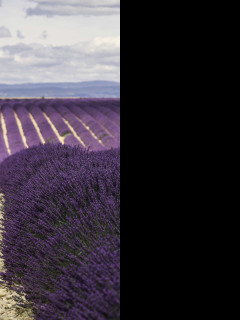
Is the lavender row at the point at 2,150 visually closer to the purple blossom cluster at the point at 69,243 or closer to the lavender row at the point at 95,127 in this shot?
the lavender row at the point at 95,127

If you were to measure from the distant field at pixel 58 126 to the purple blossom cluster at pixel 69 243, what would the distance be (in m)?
6.10

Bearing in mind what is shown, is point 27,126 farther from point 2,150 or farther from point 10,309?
point 10,309

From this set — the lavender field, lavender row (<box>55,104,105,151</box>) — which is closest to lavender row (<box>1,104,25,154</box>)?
lavender row (<box>55,104,105,151</box>)

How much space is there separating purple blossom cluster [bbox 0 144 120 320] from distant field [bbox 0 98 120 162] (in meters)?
6.10

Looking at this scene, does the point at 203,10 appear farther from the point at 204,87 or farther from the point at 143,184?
the point at 143,184

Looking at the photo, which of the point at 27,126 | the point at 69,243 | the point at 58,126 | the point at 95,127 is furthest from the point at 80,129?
the point at 69,243

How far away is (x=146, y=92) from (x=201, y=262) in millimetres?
625

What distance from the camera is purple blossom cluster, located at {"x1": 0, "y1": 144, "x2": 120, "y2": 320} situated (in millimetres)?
2086

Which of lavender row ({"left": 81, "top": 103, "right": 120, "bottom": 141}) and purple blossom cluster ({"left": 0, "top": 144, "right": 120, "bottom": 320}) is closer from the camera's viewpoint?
purple blossom cluster ({"left": 0, "top": 144, "right": 120, "bottom": 320})

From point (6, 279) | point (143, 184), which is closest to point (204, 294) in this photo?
point (143, 184)

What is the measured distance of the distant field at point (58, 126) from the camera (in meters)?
11.0

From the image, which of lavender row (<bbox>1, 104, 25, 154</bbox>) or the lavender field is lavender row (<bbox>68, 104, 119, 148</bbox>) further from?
the lavender field

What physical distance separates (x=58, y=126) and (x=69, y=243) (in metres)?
9.80

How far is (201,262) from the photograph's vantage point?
1568mm
